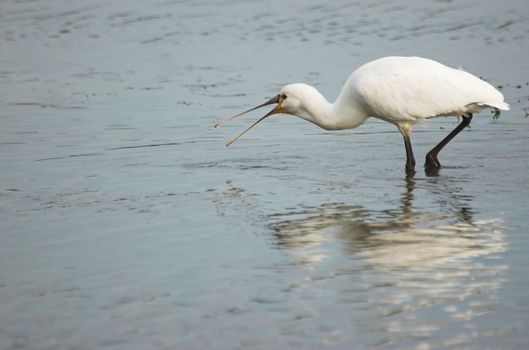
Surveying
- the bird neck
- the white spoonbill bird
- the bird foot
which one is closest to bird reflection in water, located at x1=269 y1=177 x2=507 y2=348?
the bird foot

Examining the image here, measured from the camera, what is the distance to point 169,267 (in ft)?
25.8

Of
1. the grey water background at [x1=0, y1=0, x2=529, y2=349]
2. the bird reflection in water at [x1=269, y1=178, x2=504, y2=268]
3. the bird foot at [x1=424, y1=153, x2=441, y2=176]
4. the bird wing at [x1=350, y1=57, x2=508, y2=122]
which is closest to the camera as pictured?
the grey water background at [x1=0, y1=0, x2=529, y2=349]

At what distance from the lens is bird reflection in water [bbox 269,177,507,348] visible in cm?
662

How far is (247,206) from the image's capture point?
9852 mm

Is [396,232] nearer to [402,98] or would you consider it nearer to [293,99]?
[402,98]

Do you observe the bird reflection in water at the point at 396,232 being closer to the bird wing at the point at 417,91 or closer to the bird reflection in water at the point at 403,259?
the bird reflection in water at the point at 403,259

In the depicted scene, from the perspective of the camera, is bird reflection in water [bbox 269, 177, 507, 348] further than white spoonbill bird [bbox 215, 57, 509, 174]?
No

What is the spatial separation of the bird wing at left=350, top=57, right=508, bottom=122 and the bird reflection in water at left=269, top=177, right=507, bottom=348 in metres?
1.32

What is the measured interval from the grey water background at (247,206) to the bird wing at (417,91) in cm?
59

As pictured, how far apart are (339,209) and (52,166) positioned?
346 centimetres

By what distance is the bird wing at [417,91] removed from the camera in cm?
1116

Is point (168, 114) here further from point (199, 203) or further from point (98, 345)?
point (98, 345)

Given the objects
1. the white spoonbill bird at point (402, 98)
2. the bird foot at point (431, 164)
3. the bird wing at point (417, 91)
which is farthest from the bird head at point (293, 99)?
the bird foot at point (431, 164)

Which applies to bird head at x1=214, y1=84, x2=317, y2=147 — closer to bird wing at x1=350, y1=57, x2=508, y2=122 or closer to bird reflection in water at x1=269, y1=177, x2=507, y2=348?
bird wing at x1=350, y1=57, x2=508, y2=122
